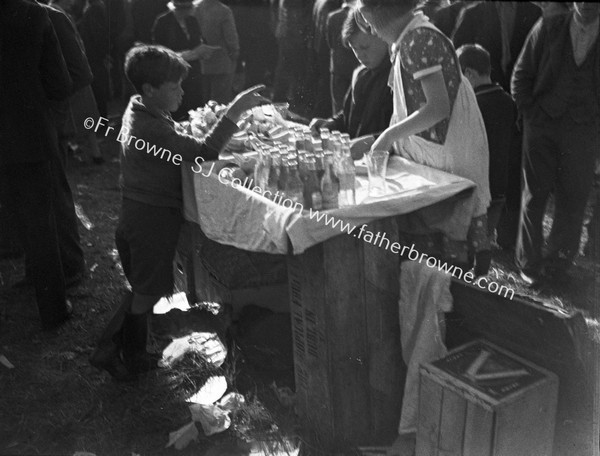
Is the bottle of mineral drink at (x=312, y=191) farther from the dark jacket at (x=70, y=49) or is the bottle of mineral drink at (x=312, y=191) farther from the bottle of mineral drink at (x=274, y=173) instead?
the dark jacket at (x=70, y=49)

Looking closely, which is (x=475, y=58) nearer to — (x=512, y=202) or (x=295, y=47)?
(x=512, y=202)

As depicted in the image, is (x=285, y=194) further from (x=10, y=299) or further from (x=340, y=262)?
(x=10, y=299)

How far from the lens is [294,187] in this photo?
9.27 feet

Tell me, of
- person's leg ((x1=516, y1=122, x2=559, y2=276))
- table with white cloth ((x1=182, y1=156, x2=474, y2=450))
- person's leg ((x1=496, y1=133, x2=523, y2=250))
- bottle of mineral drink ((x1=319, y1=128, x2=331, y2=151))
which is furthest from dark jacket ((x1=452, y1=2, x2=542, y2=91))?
table with white cloth ((x1=182, y1=156, x2=474, y2=450))

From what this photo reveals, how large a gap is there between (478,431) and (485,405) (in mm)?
105

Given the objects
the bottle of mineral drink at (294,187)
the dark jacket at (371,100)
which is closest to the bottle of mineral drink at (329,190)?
the bottle of mineral drink at (294,187)

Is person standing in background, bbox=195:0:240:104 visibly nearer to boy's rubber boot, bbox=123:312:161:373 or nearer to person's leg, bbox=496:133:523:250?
person's leg, bbox=496:133:523:250

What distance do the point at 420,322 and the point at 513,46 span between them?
3313mm

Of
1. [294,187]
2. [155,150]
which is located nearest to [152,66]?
[155,150]

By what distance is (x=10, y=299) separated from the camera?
472 cm

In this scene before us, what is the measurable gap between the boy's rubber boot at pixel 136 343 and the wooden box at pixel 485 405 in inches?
63.2

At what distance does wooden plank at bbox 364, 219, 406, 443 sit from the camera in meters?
2.78

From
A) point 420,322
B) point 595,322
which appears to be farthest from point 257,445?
point 595,322

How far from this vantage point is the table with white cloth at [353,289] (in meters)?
2.73
